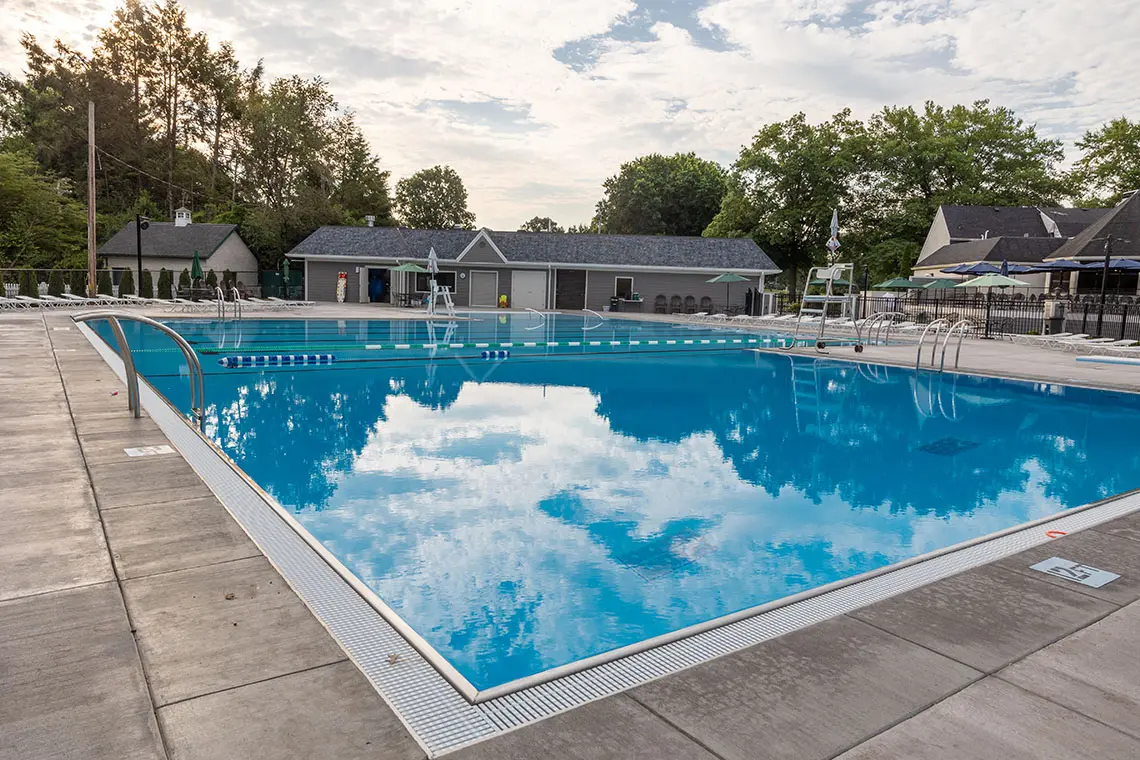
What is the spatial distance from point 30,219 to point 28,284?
8.54m

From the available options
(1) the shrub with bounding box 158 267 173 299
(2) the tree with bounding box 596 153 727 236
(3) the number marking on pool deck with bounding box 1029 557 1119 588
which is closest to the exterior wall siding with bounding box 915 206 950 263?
(2) the tree with bounding box 596 153 727 236

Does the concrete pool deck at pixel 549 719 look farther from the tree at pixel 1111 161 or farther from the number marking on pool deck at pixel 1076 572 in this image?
the tree at pixel 1111 161

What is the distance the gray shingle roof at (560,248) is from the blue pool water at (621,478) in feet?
75.8

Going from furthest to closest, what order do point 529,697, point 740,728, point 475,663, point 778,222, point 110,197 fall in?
point 110,197 < point 778,222 < point 475,663 < point 529,697 < point 740,728

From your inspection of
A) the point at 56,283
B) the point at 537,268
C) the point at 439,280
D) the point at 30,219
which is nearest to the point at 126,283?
the point at 56,283

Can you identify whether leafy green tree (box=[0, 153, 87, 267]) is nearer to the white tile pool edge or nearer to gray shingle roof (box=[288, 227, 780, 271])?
gray shingle roof (box=[288, 227, 780, 271])

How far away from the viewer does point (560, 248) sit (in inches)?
1454

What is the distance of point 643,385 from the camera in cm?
1261

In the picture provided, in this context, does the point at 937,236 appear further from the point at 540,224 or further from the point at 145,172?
the point at 540,224

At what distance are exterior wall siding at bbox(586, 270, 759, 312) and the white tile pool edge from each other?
1271 inches

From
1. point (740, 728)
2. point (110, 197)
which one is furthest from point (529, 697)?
point (110, 197)

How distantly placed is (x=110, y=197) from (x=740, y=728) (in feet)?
189

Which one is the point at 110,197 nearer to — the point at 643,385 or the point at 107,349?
the point at 107,349

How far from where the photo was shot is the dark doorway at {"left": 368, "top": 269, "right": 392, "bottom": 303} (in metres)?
37.4
